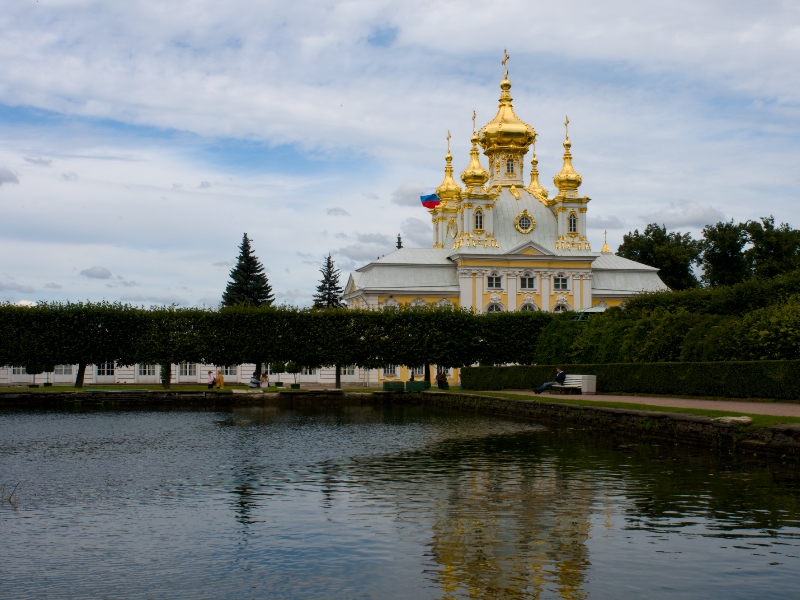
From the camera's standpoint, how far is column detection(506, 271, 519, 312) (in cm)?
7706

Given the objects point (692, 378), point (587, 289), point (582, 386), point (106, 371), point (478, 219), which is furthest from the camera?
point (478, 219)

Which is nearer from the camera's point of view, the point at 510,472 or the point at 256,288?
the point at 510,472

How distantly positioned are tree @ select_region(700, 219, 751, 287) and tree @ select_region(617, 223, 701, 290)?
8.60 ft

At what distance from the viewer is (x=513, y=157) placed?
84750 mm

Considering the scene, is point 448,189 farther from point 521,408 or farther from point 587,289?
point 521,408

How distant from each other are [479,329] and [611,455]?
38.0 m

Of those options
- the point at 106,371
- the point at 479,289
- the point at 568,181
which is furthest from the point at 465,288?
the point at 106,371

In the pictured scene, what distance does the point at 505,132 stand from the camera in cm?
8312

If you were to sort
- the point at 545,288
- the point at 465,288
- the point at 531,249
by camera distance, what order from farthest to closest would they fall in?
the point at 545,288
the point at 531,249
the point at 465,288

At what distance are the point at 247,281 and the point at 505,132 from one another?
25.6 m

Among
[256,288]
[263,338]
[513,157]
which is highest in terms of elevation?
[513,157]

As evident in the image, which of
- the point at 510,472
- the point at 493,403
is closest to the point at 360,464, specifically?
the point at 510,472

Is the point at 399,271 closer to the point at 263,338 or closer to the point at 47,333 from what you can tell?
the point at 263,338

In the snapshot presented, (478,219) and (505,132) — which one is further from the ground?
(505,132)
